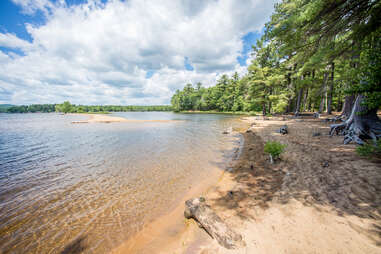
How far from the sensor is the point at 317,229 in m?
2.79

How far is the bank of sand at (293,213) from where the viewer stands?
2570 mm

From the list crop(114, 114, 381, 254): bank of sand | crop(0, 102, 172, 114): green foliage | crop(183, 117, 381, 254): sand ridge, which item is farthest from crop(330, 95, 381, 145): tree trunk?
crop(0, 102, 172, 114): green foliage

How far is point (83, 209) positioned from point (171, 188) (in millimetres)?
2927

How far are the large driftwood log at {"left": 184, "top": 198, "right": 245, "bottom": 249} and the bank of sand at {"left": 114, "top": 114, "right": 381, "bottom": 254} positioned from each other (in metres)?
0.11

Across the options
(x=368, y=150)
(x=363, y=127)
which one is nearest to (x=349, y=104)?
(x=363, y=127)

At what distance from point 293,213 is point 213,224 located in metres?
1.95

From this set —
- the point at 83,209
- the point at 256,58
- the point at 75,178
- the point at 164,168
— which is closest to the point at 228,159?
the point at 164,168

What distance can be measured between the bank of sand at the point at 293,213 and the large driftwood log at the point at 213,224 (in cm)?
11

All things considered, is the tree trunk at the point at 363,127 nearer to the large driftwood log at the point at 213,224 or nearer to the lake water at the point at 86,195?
the lake water at the point at 86,195

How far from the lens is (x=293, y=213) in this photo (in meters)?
3.31

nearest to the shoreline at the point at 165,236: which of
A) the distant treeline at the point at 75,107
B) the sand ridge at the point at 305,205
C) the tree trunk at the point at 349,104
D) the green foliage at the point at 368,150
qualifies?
the sand ridge at the point at 305,205

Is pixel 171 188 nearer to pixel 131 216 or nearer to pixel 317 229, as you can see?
pixel 131 216

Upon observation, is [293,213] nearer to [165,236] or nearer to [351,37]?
[165,236]

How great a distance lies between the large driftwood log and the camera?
8.90 feet
